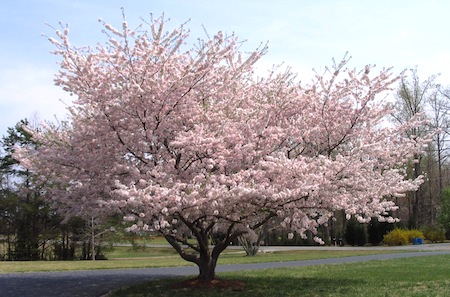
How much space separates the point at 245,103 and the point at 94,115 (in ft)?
11.6

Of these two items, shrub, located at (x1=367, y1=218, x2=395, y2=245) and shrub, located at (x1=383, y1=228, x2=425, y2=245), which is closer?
shrub, located at (x1=383, y1=228, x2=425, y2=245)

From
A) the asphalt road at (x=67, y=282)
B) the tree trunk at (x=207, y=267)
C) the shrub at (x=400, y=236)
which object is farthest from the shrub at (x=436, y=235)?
the tree trunk at (x=207, y=267)

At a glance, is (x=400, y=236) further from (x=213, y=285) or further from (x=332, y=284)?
(x=213, y=285)

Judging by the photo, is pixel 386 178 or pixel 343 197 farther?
pixel 386 178

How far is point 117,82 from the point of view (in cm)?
1084

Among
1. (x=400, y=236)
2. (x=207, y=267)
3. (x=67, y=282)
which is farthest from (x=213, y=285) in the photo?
(x=400, y=236)

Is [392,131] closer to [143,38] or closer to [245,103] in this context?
[245,103]

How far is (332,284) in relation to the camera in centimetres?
1285

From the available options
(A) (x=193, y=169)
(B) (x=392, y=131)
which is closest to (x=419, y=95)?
(B) (x=392, y=131)

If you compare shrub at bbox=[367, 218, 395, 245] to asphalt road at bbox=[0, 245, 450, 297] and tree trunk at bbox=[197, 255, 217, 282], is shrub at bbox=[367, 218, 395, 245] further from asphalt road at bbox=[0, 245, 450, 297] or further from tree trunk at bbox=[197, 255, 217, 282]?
tree trunk at bbox=[197, 255, 217, 282]

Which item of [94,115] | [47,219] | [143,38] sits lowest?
[47,219]

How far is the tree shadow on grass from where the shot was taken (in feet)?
37.8

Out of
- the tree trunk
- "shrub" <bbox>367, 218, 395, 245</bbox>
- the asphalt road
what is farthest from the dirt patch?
"shrub" <bbox>367, 218, 395, 245</bbox>

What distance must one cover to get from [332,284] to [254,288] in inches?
81.1
